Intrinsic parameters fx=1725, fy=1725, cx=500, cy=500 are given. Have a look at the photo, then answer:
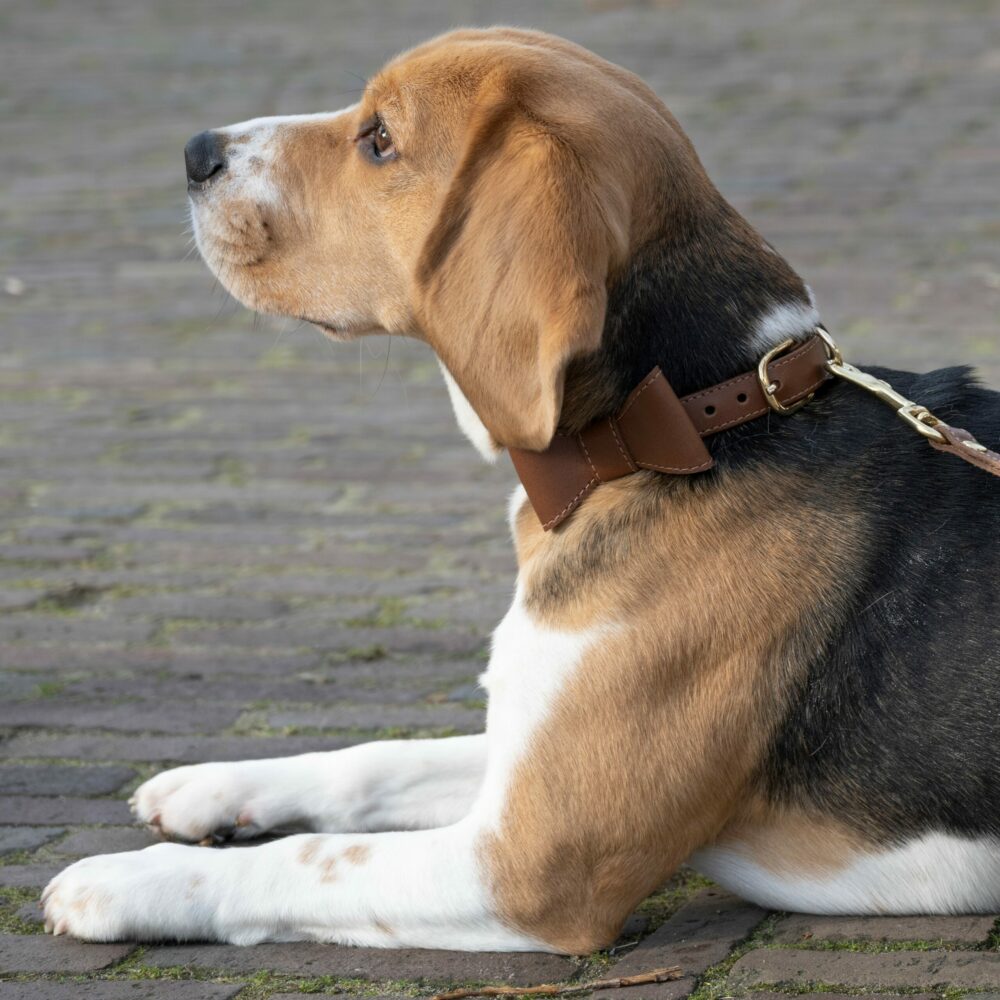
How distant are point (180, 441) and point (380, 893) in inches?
143

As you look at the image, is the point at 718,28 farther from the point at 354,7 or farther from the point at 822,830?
the point at 822,830

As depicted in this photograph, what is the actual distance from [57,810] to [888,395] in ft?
7.01

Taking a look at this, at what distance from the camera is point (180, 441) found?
264 inches

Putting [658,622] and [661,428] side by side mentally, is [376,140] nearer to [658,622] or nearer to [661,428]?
[661,428]

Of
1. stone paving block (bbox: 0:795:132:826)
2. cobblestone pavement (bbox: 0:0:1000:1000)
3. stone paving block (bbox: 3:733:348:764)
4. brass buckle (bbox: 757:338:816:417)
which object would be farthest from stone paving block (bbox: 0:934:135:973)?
brass buckle (bbox: 757:338:816:417)

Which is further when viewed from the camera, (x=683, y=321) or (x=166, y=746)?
(x=166, y=746)

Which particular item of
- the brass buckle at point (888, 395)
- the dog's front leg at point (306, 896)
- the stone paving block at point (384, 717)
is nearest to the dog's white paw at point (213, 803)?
the dog's front leg at point (306, 896)

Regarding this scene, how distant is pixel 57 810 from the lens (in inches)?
160

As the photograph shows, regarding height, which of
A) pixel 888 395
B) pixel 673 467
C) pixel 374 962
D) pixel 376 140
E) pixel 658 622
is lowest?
pixel 374 962

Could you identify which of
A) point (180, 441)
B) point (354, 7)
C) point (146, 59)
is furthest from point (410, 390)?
point (354, 7)

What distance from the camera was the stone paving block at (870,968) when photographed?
3109 mm

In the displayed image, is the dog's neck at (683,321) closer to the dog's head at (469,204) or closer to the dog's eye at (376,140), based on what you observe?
the dog's head at (469,204)

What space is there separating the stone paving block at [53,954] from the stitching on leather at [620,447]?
1.37m

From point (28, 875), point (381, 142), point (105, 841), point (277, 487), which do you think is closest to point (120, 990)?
point (28, 875)
